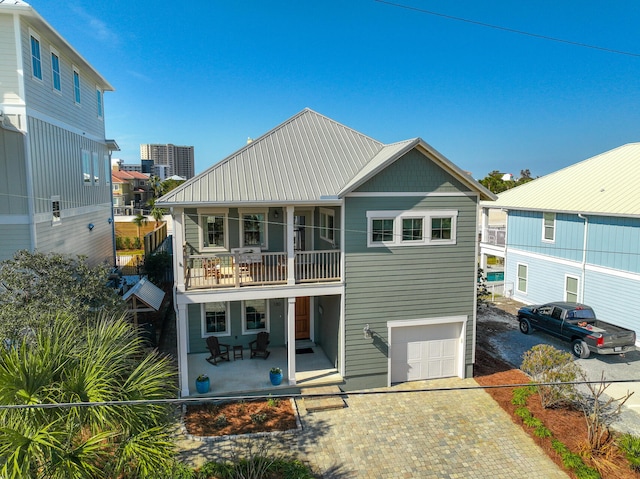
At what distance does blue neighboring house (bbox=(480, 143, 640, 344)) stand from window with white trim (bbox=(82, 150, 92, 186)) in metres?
20.4

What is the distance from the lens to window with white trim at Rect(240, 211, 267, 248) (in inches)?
585

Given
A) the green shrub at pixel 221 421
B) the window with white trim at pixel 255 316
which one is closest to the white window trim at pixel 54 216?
the window with white trim at pixel 255 316

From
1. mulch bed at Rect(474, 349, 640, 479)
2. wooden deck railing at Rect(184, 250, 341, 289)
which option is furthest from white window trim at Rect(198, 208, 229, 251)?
mulch bed at Rect(474, 349, 640, 479)

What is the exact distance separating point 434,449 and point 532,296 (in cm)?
1468

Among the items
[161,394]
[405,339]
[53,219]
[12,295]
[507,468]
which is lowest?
[507,468]

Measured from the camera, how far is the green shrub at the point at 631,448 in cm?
934

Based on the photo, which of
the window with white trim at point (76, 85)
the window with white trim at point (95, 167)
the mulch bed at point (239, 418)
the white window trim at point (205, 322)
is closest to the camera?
the mulch bed at point (239, 418)

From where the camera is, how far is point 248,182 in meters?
13.0

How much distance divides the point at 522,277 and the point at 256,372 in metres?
16.0

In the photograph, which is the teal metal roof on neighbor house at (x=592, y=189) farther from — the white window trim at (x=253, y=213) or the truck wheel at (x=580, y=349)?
the white window trim at (x=253, y=213)

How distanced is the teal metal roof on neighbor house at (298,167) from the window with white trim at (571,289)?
29.8 feet

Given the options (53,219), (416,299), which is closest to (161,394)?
(416,299)

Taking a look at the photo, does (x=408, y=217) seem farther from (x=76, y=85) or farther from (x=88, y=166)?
(x=76, y=85)

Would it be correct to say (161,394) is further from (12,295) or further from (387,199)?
(387,199)
